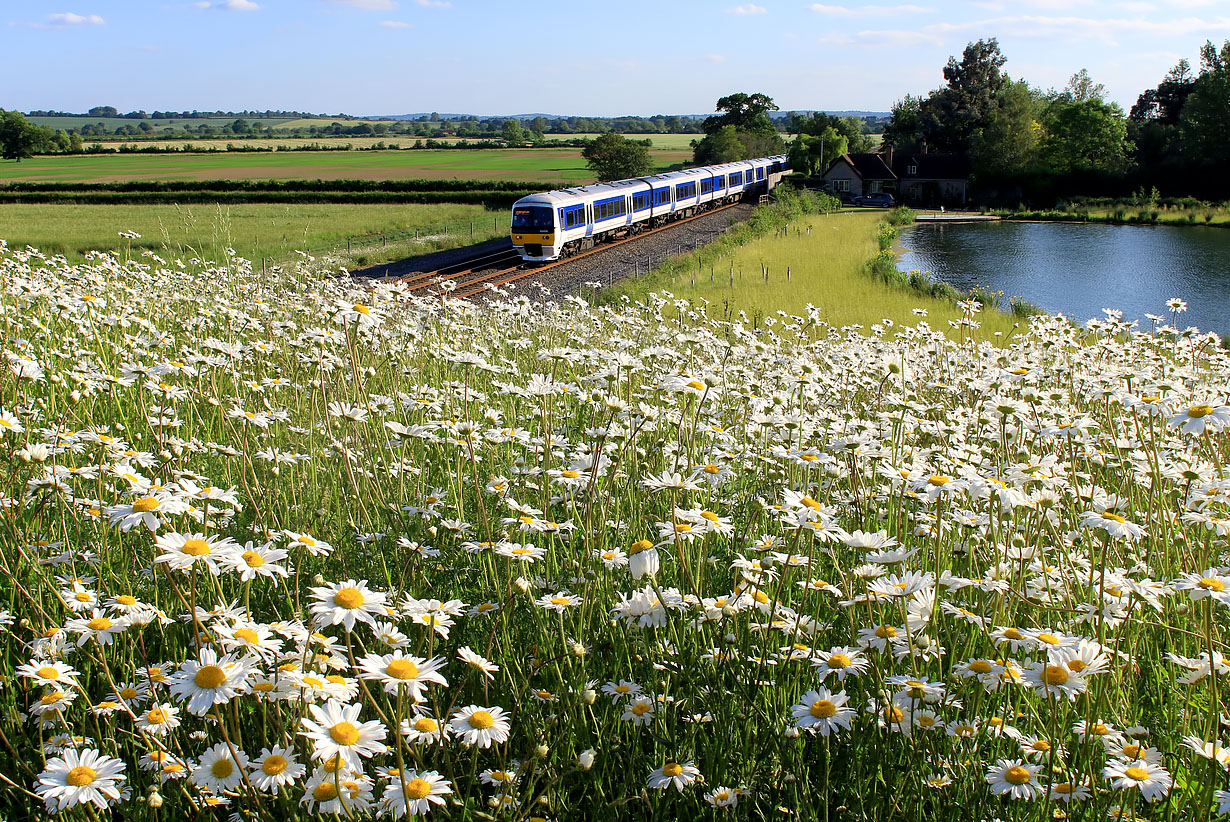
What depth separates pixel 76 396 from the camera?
10.5 feet

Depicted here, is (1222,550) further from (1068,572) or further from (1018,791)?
(1018,791)

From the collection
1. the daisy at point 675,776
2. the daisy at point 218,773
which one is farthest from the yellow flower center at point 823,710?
the daisy at point 218,773

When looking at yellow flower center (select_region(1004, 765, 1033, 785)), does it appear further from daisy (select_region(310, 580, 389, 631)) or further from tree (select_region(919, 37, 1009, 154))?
tree (select_region(919, 37, 1009, 154))

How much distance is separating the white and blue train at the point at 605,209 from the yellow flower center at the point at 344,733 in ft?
75.2

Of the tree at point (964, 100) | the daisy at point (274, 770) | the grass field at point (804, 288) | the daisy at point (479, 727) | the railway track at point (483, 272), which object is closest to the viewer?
the daisy at point (274, 770)

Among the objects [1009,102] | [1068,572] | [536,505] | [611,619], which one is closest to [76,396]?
[536,505]

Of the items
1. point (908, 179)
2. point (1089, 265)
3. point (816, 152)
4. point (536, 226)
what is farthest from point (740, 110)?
point (536, 226)

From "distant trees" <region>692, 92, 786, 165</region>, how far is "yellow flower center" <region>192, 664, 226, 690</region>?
2856 inches

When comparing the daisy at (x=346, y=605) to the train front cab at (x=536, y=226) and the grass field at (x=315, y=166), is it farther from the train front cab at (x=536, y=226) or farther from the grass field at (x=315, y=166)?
the grass field at (x=315, y=166)

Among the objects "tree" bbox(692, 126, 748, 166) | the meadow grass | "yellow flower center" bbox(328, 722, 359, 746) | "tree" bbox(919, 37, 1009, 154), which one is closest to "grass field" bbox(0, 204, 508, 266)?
the meadow grass

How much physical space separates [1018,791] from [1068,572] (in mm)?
1298

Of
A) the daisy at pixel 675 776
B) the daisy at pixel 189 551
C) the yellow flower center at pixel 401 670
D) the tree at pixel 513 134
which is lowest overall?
the daisy at pixel 675 776

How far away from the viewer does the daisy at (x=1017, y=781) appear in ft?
5.34

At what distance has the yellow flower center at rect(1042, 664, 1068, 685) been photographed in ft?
5.56
